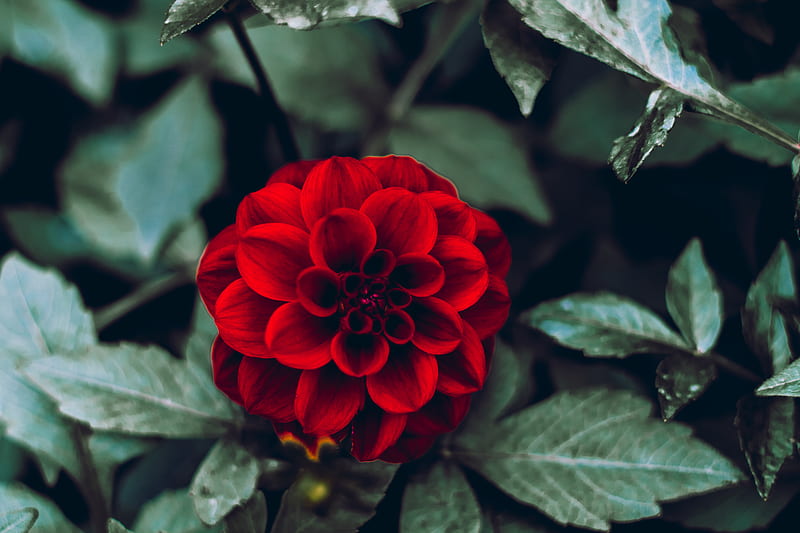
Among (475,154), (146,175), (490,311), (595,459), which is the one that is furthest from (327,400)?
(146,175)

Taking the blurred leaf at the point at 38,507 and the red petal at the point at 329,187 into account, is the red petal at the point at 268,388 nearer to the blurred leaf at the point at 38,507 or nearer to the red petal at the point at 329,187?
the red petal at the point at 329,187

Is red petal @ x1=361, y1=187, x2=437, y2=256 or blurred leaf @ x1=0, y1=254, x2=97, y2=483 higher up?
red petal @ x1=361, y1=187, x2=437, y2=256

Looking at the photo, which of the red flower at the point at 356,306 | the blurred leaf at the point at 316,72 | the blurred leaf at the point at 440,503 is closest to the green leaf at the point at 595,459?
the blurred leaf at the point at 440,503

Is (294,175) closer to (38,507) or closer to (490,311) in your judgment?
(490,311)

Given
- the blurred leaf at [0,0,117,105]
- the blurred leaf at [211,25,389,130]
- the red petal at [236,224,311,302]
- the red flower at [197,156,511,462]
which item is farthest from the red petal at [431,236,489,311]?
the blurred leaf at [0,0,117,105]

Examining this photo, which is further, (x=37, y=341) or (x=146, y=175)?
Result: (x=146, y=175)

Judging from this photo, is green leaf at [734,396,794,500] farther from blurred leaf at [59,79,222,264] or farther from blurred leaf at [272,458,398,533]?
blurred leaf at [59,79,222,264]

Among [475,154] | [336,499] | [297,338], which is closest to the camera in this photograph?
[297,338]
